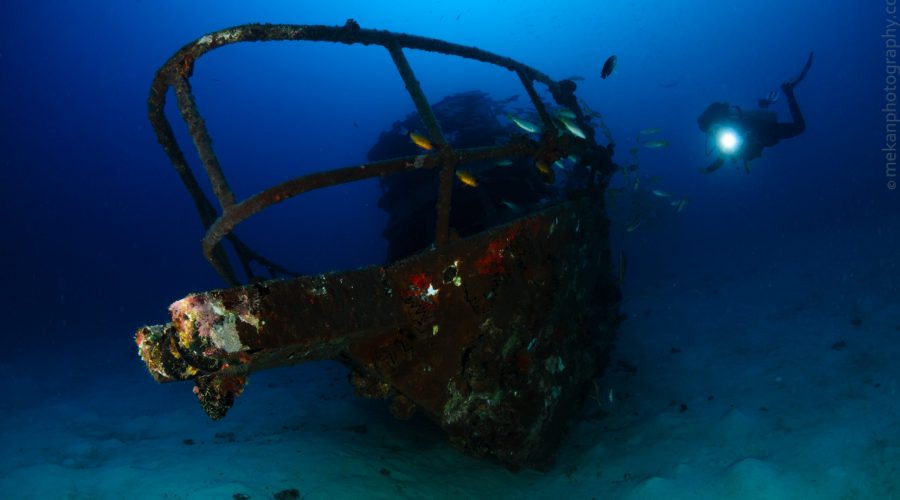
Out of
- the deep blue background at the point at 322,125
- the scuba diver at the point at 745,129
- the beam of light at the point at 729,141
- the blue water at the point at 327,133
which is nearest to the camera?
the scuba diver at the point at 745,129

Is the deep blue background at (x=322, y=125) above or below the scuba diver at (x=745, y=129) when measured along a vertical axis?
above

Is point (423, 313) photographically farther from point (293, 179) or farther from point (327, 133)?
point (327, 133)

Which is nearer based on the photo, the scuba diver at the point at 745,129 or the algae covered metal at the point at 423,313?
the algae covered metal at the point at 423,313

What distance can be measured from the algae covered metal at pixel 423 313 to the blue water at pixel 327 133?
314 inches

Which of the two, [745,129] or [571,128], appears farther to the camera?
[745,129]

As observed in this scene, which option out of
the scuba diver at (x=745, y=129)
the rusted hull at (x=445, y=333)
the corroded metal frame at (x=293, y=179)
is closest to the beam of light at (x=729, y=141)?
the scuba diver at (x=745, y=129)

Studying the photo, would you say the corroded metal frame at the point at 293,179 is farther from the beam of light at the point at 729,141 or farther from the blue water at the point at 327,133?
the blue water at the point at 327,133

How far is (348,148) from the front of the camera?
110375 mm

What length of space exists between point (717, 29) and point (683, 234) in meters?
118

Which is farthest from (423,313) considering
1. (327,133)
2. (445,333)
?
(327,133)

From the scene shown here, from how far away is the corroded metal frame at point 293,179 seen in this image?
7.59 feet

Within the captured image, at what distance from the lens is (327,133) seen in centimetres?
11625

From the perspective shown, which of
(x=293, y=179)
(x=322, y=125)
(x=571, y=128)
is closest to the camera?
(x=293, y=179)

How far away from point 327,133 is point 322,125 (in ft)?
13.4
